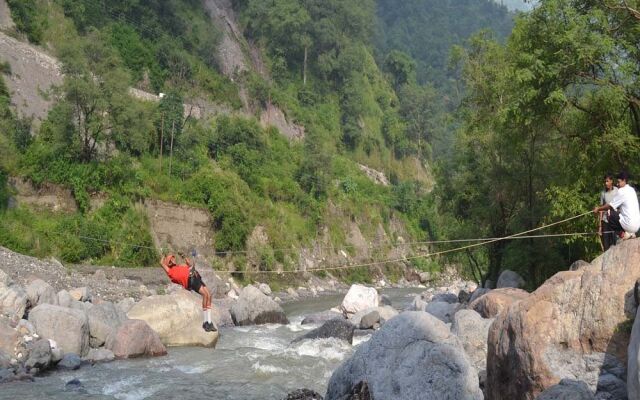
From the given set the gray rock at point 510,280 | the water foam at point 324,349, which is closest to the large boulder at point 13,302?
the water foam at point 324,349

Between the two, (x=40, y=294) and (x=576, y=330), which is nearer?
(x=576, y=330)

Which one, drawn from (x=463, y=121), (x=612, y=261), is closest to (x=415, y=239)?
(x=463, y=121)

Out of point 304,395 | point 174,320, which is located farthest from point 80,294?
point 304,395

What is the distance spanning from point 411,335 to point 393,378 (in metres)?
0.62

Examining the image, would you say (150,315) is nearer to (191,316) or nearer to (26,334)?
(191,316)

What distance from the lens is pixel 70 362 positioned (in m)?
13.9

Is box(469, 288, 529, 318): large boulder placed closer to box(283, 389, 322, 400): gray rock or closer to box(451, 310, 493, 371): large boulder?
box(451, 310, 493, 371): large boulder

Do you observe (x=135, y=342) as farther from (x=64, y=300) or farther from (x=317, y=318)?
(x=317, y=318)

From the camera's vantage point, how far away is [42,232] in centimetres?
2791

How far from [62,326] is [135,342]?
1758mm

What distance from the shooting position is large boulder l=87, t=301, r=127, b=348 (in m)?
15.7

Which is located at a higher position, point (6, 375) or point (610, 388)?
point (610, 388)

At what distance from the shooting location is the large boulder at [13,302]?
14477 mm

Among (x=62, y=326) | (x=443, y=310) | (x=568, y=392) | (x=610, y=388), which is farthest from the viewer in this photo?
(x=443, y=310)
